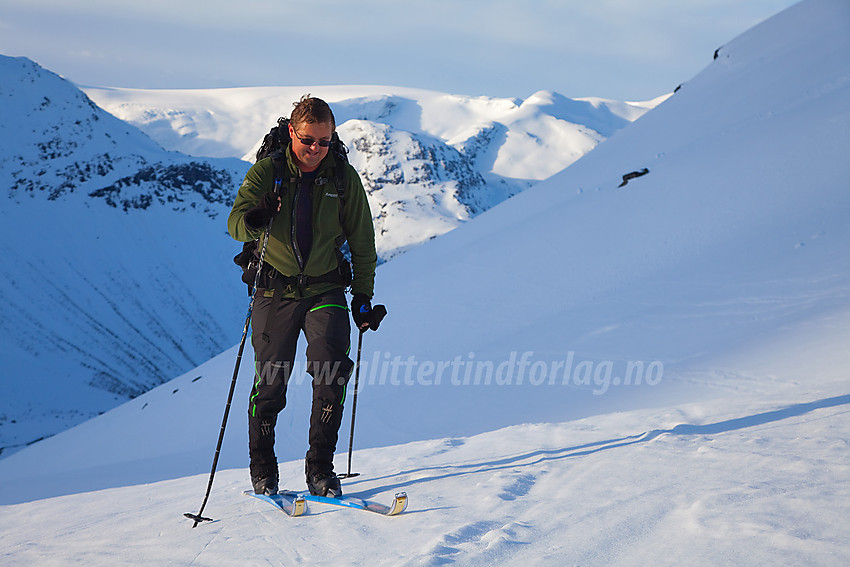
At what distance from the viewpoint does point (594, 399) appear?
25.6 feet

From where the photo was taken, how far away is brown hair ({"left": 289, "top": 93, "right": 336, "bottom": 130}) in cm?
388

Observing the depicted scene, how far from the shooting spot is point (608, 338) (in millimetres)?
9484

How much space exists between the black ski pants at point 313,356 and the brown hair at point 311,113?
3.59 ft

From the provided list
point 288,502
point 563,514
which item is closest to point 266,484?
point 288,502

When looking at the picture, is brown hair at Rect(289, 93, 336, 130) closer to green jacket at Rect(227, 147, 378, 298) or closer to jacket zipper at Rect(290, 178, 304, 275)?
green jacket at Rect(227, 147, 378, 298)

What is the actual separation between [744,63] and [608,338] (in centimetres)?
2017

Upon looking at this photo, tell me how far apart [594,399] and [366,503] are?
471cm

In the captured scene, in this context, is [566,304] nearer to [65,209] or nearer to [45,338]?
[45,338]

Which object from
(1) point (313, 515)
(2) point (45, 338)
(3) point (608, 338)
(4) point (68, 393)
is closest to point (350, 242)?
(1) point (313, 515)

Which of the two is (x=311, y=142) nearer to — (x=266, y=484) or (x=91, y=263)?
(x=266, y=484)

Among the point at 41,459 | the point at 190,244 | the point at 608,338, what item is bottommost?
the point at 41,459

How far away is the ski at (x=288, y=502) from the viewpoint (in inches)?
147

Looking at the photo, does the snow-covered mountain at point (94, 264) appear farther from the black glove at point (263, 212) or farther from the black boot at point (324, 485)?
the black glove at point (263, 212)

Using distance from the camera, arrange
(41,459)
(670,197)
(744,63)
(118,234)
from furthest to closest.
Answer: (118,234), (744,63), (41,459), (670,197)
